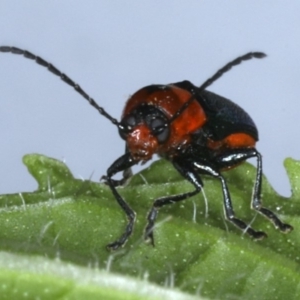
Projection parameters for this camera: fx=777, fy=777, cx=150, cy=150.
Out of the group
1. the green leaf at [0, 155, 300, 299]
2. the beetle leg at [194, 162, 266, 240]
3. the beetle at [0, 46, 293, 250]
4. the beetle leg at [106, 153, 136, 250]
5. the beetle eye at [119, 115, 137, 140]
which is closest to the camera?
the green leaf at [0, 155, 300, 299]

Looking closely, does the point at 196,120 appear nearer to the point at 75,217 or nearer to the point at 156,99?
the point at 156,99

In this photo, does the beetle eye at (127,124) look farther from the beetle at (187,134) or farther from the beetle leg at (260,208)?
the beetle leg at (260,208)

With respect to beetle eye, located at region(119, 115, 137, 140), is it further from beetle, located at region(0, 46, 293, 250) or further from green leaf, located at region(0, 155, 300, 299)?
green leaf, located at region(0, 155, 300, 299)

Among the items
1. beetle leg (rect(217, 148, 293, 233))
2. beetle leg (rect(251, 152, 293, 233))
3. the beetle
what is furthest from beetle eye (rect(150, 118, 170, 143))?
beetle leg (rect(251, 152, 293, 233))

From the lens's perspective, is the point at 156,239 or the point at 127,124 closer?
the point at 156,239

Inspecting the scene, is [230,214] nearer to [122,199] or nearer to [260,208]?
[260,208]

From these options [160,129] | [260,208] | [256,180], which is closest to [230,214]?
[260,208]

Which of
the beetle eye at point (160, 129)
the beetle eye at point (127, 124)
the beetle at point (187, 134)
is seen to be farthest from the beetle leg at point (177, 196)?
the beetle eye at point (127, 124)
